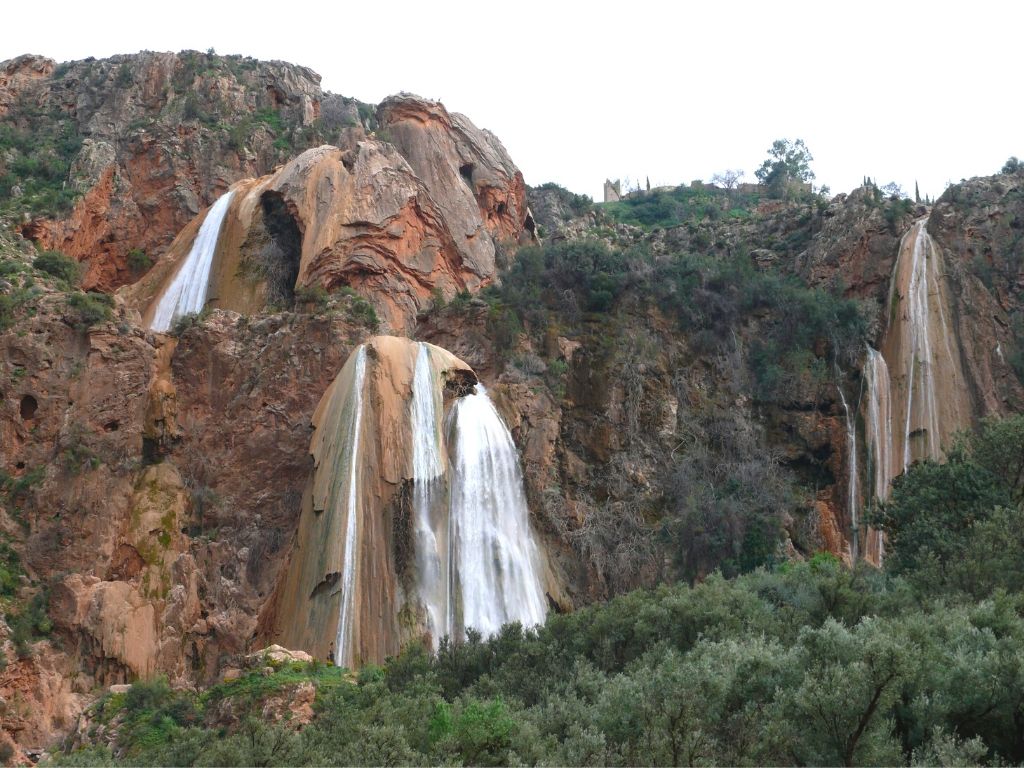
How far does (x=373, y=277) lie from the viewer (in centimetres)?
4084

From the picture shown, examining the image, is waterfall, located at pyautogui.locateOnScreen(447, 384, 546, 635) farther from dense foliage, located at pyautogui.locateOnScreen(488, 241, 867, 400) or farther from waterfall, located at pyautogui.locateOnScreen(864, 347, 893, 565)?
waterfall, located at pyautogui.locateOnScreen(864, 347, 893, 565)

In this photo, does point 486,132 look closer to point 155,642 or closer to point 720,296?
point 720,296

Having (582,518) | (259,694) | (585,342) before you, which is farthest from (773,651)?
(585,342)

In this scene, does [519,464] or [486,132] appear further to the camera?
[486,132]

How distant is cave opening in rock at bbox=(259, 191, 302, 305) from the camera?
41.4 metres

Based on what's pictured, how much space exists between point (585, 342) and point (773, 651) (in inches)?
932

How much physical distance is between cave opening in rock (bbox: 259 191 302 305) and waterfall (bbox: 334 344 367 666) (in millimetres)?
7149

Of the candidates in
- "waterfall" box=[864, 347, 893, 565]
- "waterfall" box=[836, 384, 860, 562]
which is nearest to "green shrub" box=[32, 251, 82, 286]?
"waterfall" box=[836, 384, 860, 562]

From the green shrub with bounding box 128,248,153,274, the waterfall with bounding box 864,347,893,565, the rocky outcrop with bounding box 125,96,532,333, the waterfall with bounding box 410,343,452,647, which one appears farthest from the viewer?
the green shrub with bounding box 128,248,153,274

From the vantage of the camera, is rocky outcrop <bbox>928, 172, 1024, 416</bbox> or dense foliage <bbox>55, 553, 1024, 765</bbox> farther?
rocky outcrop <bbox>928, 172, 1024, 416</bbox>

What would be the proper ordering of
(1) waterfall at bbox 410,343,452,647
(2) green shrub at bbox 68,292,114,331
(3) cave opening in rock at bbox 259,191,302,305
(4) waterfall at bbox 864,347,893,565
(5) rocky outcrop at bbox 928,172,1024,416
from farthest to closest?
(5) rocky outcrop at bbox 928,172,1024,416 → (3) cave opening in rock at bbox 259,191,302,305 → (4) waterfall at bbox 864,347,893,565 → (2) green shrub at bbox 68,292,114,331 → (1) waterfall at bbox 410,343,452,647

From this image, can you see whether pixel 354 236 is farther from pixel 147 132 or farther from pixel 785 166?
pixel 785 166

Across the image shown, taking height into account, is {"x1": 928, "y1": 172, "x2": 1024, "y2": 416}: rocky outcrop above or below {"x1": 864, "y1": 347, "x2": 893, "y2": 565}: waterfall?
above

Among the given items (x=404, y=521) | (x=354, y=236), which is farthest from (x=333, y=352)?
(x=404, y=521)
